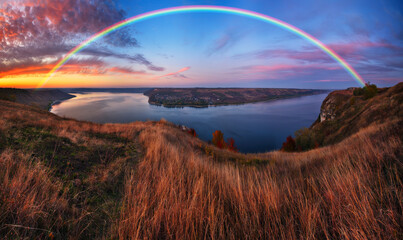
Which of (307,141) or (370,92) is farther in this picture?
(307,141)

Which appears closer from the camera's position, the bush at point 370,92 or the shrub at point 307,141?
the bush at point 370,92

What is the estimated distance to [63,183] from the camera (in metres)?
2.35

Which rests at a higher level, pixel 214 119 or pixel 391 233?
pixel 391 233

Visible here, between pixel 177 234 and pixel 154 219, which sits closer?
pixel 177 234

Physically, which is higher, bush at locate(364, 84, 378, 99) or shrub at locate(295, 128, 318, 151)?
bush at locate(364, 84, 378, 99)

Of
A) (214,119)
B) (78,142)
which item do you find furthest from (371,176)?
(214,119)

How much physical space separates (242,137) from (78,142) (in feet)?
253

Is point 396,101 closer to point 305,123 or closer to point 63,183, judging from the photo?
point 63,183

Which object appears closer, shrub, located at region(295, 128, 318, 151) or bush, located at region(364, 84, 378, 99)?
bush, located at region(364, 84, 378, 99)

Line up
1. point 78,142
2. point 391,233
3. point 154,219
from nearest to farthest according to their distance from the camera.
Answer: point 391,233
point 154,219
point 78,142

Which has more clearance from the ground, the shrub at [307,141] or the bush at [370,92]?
the bush at [370,92]

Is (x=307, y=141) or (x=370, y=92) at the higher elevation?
(x=370, y=92)

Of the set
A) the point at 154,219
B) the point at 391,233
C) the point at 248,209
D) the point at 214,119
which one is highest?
the point at 391,233

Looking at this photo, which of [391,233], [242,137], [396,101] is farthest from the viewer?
[242,137]
